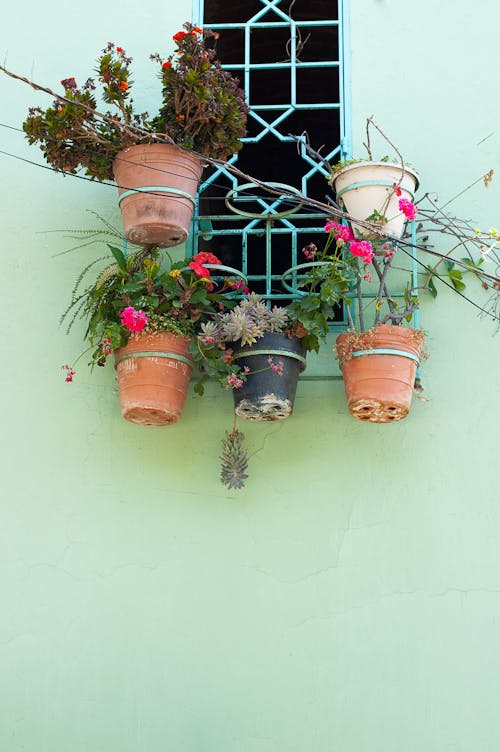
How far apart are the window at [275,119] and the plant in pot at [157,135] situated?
188 millimetres

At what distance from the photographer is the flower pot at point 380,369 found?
3.63 metres

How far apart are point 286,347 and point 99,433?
2.66 feet

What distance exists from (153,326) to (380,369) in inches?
31.6

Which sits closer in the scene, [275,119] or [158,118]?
[158,118]

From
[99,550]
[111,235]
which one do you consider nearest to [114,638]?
[99,550]

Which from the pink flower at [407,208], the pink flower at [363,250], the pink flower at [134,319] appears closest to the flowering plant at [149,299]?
the pink flower at [134,319]

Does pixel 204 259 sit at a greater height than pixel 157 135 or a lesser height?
lesser

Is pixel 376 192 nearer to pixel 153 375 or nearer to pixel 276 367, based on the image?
pixel 276 367

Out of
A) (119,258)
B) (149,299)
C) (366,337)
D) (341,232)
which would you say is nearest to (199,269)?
(149,299)

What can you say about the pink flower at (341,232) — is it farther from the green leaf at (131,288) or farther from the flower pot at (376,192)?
the green leaf at (131,288)

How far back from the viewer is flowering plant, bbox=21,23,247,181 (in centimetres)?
378

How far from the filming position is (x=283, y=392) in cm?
370

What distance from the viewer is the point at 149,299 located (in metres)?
3.73

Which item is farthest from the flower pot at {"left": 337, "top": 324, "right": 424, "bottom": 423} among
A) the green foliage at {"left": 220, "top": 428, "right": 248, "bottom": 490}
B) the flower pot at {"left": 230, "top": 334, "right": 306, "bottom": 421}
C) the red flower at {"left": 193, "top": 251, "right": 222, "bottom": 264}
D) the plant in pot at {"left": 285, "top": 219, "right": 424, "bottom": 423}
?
the red flower at {"left": 193, "top": 251, "right": 222, "bottom": 264}
